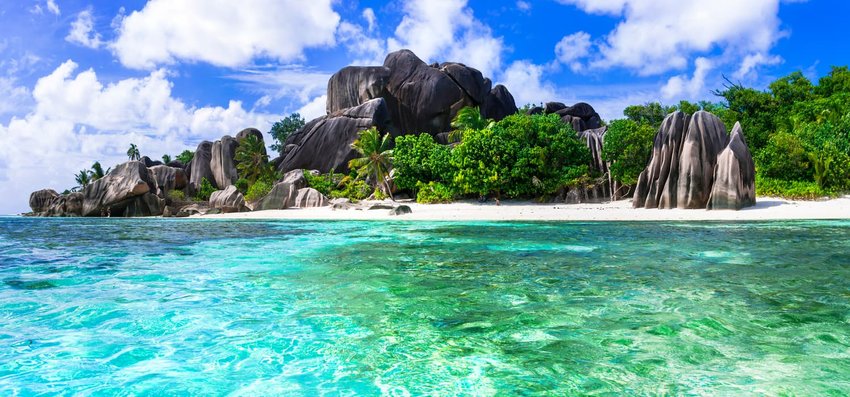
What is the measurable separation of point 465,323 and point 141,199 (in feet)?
123

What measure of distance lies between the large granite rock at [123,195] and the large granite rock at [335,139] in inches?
487

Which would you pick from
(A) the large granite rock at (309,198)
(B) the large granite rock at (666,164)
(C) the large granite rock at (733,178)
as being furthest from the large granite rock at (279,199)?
(C) the large granite rock at (733,178)

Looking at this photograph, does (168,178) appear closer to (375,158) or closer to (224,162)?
(224,162)

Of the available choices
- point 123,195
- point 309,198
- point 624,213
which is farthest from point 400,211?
point 123,195

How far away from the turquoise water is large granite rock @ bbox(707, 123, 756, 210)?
12890 millimetres

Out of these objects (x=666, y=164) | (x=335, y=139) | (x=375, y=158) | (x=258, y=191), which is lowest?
(x=258, y=191)

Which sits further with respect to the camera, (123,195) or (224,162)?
(224,162)

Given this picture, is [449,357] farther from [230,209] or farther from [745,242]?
[230,209]

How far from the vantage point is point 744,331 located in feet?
14.6

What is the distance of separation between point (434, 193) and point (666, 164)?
14354 millimetres

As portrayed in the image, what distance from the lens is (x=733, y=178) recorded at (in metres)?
21.3

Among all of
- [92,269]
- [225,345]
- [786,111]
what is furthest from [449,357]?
[786,111]

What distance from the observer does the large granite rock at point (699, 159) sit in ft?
73.5

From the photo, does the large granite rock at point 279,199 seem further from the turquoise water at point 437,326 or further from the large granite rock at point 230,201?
the turquoise water at point 437,326
